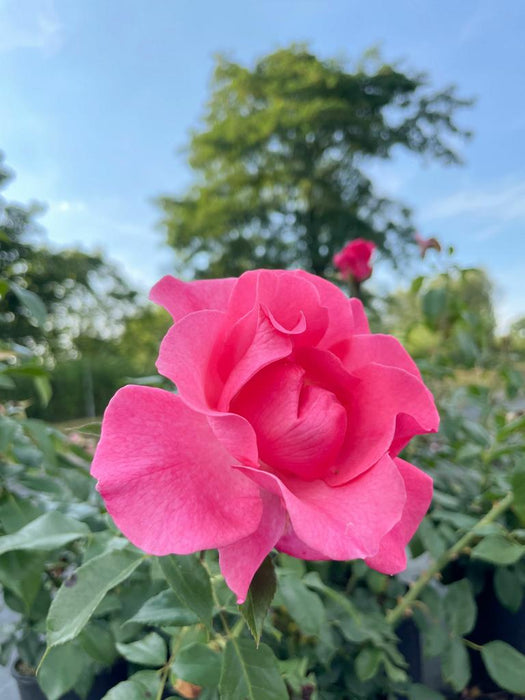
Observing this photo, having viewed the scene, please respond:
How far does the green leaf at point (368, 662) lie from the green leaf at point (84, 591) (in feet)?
1.01

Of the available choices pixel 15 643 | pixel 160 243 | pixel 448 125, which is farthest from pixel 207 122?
pixel 15 643

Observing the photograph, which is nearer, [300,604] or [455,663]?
[300,604]

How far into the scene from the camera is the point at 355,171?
11.0 meters

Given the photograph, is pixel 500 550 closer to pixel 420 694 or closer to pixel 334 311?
pixel 420 694

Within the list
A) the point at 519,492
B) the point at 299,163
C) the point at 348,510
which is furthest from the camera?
the point at 299,163

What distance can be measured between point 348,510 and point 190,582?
0.34ft

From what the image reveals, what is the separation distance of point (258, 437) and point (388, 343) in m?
0.08

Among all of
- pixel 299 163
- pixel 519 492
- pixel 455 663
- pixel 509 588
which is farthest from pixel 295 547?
pixel 299 163

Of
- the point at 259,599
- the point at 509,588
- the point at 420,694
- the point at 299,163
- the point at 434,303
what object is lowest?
the point at 420,694

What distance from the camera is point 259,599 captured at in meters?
0.22

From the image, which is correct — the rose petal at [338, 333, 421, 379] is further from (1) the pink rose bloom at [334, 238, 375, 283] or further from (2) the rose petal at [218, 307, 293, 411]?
(1) the pink rose bloom at [334, 238, 375, 283]

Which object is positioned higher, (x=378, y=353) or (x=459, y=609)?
(x=378, y=353)

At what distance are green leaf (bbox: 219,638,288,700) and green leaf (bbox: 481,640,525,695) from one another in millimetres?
328

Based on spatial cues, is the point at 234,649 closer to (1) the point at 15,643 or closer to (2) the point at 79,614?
(2) the point at 79,614
